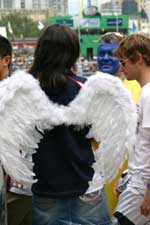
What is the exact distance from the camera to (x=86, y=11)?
183 feet

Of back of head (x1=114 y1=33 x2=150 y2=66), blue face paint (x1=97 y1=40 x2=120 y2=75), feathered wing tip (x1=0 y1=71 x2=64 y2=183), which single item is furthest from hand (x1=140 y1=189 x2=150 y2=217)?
blue face paint (x1=97 y1=40 x2=120 y2=75)

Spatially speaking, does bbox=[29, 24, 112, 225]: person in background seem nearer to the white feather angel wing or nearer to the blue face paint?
the white feather angel wing

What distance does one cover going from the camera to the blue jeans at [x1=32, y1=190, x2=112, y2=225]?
2357 mm

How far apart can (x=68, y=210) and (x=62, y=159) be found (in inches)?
9.4

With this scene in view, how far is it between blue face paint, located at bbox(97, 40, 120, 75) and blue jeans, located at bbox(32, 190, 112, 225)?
167 centimetres

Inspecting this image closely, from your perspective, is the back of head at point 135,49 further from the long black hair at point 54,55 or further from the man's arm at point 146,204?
the man's arm at point 146,204

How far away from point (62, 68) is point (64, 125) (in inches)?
10.1

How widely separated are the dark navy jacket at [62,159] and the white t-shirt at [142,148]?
1.26ft

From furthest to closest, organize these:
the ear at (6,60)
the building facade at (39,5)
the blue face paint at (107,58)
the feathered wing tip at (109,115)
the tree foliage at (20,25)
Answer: the building facade at (39,5) → the tree foliage at (20,25) → the blue face paint at (107,58) → the ear at (6,60) → the feathered wing tip at (109,115)

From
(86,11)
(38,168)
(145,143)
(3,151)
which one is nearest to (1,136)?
(3,151)

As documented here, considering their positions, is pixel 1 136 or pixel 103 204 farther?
pixel 103 204

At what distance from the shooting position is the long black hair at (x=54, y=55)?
233 centimetres

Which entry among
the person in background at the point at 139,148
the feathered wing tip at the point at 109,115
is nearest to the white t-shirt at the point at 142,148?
the person in background at the point at 139,148

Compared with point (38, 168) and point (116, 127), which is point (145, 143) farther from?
point (38, 168)
